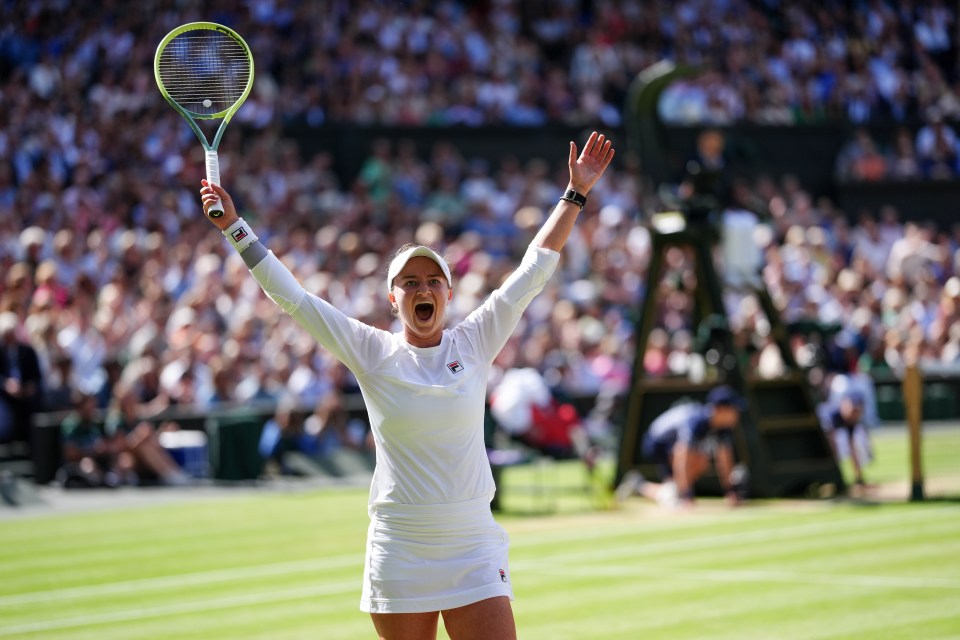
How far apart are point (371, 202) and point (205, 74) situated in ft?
57.6

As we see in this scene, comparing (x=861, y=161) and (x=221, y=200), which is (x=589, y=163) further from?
(x=861, y=161)

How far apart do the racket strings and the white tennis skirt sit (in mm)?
1948

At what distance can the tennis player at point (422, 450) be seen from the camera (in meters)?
5.04

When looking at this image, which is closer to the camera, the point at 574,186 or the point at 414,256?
the point at 414,256

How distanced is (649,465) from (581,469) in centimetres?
402

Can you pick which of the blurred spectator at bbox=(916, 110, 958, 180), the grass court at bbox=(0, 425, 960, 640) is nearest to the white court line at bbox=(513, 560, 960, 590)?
the grass court at bbox=(0, 425, 960, 640)

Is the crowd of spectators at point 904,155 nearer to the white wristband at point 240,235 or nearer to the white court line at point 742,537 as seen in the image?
the white court line at point 742,537

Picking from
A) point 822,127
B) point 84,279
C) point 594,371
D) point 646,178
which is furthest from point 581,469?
point 822,127

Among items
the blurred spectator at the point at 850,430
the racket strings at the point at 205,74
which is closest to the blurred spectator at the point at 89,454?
the blurred spectator at the point at 850,430

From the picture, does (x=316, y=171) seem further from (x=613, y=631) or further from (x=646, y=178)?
(x=613, y=631)

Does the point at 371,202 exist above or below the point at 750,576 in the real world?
above

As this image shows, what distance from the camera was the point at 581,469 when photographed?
19.5 m

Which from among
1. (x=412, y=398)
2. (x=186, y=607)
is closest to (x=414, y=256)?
(x=412, y=398)

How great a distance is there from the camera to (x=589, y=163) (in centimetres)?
568
